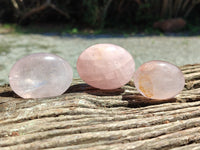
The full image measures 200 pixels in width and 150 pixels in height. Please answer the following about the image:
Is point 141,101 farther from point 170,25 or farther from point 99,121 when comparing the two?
point 170,25

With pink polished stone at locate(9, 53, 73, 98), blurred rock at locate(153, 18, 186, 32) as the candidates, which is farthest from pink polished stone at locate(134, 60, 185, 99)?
blurred rock at locate(153, 18, 186, 32)

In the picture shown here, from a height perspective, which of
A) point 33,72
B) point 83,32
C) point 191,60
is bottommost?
point 83,32

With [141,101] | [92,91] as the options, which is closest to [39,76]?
[92,91]

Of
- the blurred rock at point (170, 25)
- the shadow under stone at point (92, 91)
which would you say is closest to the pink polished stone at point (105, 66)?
the shadow under stone at point (92, 91)

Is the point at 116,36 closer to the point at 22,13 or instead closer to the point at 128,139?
the point at 22,13

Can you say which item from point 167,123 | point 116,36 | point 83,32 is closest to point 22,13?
point 83,32

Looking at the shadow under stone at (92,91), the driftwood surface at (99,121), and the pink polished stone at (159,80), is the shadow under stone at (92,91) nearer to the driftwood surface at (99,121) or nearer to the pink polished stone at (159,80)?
the driftwood surface at (99,121)
